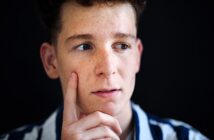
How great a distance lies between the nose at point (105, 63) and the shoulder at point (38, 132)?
1.26 feet

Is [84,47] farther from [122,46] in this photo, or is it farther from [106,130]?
[106,130]

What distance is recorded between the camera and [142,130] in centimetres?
131

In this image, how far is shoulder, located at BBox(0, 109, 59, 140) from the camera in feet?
4.50

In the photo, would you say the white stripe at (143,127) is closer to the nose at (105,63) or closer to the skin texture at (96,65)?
the skin texture at (96,65)

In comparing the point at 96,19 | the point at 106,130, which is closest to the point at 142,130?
the point at 106,130

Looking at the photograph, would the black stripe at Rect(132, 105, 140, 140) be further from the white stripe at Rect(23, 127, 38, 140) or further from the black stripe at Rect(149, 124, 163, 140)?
the white stripe at Rect(23, 127, 38, 140)

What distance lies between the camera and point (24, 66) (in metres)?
1.61

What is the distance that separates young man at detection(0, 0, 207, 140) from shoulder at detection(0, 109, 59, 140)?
0.56 feet

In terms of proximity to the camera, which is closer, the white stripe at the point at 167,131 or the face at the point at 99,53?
the face at the point at 99,53

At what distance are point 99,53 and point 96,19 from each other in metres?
0.11

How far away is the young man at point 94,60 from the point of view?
1117 mm

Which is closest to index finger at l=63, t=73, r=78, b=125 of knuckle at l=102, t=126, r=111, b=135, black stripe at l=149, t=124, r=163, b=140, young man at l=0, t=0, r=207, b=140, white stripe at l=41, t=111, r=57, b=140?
young man at l=0, t=0, r=207, b=140

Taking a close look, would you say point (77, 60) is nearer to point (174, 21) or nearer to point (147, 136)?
point (147, 136)

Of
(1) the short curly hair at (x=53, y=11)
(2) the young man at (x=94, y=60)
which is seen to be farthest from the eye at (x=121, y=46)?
(1) the short curly hair at (x=53, y=11)
